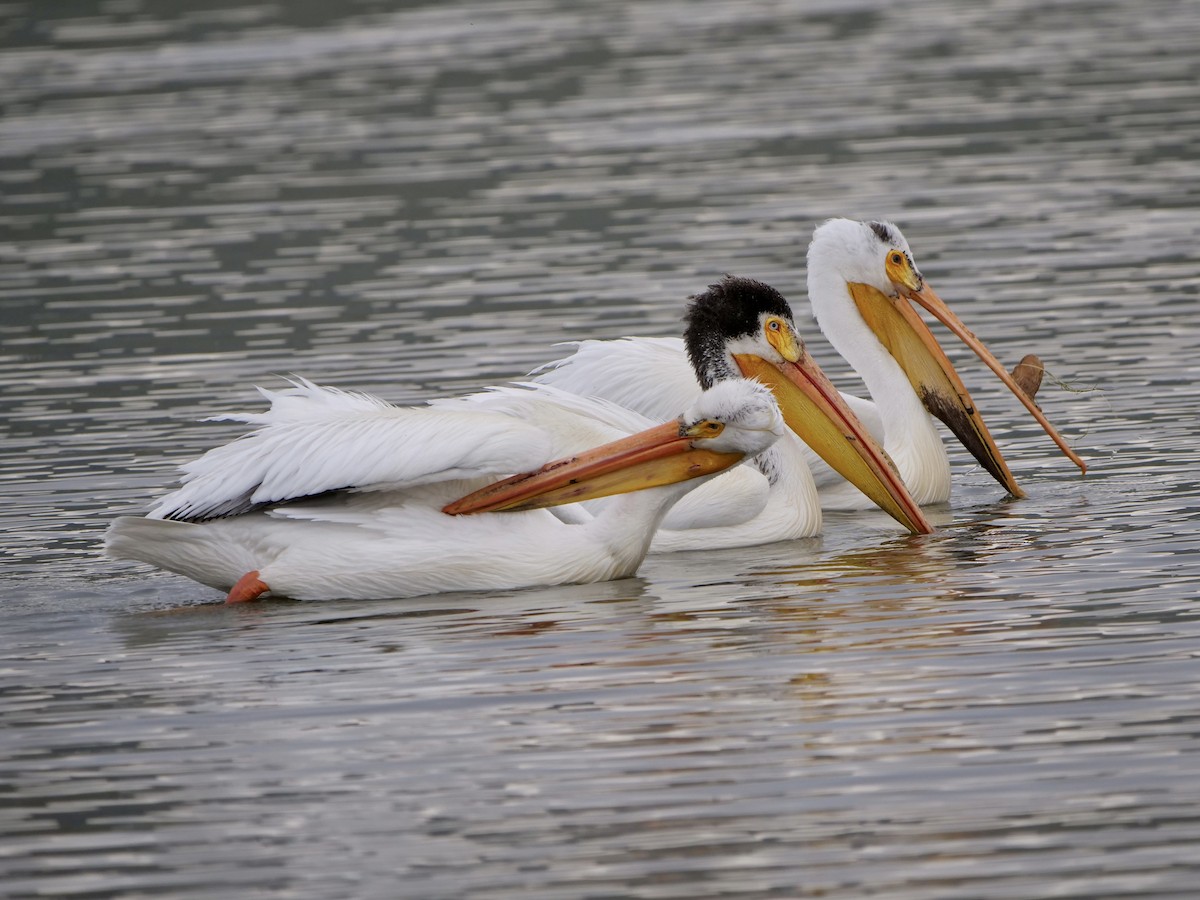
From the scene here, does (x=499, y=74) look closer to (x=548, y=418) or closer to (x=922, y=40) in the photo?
(x=922, y=40)

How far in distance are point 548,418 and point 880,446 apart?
134 centimetres

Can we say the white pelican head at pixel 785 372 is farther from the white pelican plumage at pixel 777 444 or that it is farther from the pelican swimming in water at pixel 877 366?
the pelican swimming in water at pixel 877 366

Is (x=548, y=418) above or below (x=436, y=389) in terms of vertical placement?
above

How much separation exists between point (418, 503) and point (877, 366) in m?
2.35

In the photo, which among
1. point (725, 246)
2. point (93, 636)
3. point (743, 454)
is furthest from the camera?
point (725, 246)

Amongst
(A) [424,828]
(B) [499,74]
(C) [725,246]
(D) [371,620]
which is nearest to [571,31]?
(B) [499,74]

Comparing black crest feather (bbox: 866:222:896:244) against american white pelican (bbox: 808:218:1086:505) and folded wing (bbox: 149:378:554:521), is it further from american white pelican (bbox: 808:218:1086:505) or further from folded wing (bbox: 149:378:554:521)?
folded wing (bbox: 149:378:554:521)

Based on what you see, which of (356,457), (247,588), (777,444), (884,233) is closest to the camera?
(356,457)

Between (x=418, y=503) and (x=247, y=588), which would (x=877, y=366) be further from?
(x=247, y=588)

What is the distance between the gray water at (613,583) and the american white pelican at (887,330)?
316 millimetres

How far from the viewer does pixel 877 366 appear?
8.19 metres

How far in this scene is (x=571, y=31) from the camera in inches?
984

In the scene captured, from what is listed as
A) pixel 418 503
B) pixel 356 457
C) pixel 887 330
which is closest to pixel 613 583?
pixel 418 503

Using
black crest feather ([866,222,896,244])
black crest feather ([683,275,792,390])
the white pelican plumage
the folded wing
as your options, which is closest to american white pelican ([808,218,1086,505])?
black crest feather ([866,222,896,244])
